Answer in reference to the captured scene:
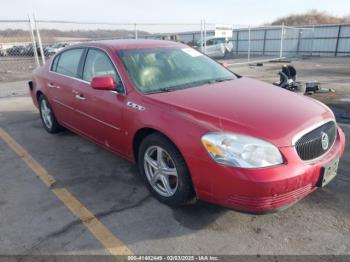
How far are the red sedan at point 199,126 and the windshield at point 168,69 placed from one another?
1 centimetres

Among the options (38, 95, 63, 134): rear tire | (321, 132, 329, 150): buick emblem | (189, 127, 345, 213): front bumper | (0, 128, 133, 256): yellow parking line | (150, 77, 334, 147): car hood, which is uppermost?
(150, 77, 334, 147): car hood

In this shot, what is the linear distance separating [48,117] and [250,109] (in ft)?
12.6

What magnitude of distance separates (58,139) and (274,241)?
3.84m

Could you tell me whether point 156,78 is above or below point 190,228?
above

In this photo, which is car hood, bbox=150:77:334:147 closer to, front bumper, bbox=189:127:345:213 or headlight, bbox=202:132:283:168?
headlight, bbox=202:132:283:168

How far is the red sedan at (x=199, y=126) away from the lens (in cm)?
247

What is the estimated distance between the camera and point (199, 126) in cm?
265

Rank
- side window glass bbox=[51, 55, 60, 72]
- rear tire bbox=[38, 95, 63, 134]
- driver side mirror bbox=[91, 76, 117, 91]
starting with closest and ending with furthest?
driver side mirror bbox=[91, 76, 117, 91] → side window glass bbox=[51, 55, 60, 72] → rear tire bbox=[38, 95, 63, 134]

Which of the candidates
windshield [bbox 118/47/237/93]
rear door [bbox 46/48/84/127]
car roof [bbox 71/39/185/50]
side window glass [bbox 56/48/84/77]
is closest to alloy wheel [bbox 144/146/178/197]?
windshield [bbox 118/47/237/93]

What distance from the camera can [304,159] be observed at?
2.58 meters

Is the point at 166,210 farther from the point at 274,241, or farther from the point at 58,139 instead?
the point at 58,139

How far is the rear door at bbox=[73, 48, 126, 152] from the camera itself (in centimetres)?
351

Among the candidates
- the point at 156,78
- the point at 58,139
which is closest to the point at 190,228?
the point at 156,78

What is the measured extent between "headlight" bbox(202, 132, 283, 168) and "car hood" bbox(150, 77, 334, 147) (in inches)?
2.4
